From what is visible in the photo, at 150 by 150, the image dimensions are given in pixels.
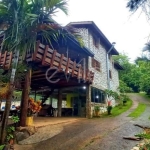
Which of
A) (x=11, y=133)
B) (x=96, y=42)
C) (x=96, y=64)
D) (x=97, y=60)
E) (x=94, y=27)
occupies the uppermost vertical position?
(x=94, y=27)

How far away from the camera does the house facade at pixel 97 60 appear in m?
16.3

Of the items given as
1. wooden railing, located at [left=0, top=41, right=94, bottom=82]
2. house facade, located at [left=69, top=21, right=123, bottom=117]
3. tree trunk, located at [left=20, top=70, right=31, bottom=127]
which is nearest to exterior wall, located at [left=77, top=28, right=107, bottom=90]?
house facade, located at [left=69, top=21, right=123, bottom=117]

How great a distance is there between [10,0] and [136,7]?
5.52 metres

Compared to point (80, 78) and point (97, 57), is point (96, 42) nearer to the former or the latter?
point (97, 57)

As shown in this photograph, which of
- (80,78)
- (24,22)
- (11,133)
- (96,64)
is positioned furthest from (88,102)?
(24,22)

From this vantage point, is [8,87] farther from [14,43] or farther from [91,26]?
[91,26]

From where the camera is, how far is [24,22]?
741 cm

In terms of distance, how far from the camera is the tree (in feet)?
23.7

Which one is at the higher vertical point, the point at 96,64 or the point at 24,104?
the point at 96,64

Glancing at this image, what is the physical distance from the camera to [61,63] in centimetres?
1031

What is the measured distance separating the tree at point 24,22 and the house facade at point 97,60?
8652mm

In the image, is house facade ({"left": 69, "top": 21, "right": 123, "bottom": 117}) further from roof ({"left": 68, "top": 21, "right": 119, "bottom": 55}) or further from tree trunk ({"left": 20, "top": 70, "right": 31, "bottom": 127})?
tree trunk ({"left": 20, "top": 70, "right": 31, "bottom": 127})

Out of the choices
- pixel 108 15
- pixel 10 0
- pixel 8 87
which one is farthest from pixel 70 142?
pixel 10 0

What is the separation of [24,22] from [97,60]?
1178cm
